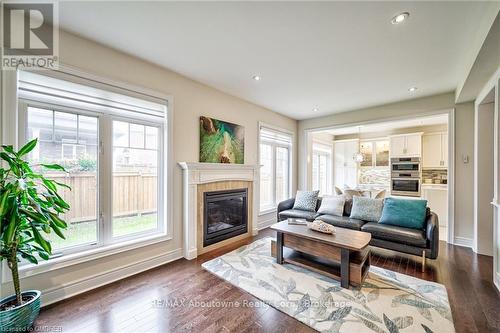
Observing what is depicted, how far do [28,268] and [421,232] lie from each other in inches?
180

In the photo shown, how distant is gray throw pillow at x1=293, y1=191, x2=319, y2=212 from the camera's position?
4320 mm

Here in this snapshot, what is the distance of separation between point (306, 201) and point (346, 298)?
7.74ft

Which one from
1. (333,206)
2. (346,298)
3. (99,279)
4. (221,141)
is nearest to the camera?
(346,298)

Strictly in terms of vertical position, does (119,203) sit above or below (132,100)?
below

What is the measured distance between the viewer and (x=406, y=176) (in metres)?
5.93

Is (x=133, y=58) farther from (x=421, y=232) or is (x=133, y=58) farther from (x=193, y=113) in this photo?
(x=421, y=232)

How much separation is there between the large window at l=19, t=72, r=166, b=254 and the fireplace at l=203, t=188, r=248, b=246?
2.30 ft

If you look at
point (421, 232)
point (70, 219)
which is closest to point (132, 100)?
point (70, 219)

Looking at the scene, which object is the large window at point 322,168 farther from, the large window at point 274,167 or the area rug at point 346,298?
the area rug at point 346,298

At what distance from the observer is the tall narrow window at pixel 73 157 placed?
2146 millimetres

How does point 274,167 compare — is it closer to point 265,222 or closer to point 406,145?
point 265,222

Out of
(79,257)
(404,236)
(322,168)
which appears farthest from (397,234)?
(322,168)

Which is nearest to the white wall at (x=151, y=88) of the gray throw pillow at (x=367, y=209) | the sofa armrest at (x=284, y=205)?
the sofa armrest at (x=284, y=205)

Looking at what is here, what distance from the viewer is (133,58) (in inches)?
104
